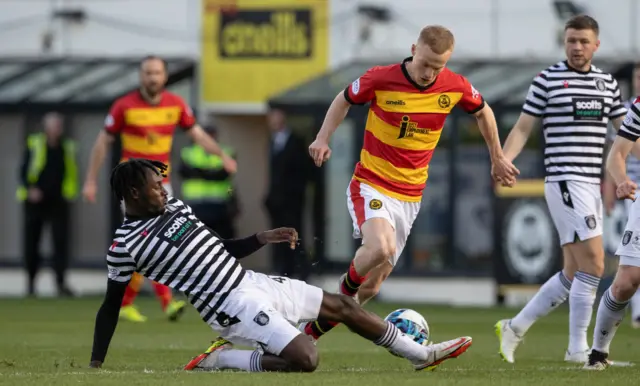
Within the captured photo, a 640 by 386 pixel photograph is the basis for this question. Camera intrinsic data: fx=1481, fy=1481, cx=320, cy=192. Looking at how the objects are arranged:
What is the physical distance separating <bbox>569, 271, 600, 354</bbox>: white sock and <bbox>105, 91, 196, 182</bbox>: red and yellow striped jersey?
5.22 metres

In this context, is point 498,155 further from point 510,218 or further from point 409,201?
point 510,218

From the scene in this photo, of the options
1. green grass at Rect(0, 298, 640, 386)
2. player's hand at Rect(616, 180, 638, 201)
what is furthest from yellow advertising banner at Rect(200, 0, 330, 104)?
player's hand at Rect(616, 180, 638, 201)

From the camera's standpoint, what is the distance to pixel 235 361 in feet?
28.9

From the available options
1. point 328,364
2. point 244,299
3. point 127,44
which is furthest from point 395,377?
point 127,44

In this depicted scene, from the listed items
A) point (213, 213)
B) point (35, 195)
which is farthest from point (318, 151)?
point (35, 195)

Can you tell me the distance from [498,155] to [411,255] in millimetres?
10589

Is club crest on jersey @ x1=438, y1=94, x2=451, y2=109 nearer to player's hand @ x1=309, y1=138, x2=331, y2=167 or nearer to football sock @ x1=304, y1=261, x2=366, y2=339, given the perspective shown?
player's hand @ x1=309, y1=138, x2=331, y2=167

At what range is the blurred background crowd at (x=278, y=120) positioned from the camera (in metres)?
19.6

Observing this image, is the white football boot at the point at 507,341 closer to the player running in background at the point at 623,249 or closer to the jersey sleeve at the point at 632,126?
the player running in background at the point at 623,249

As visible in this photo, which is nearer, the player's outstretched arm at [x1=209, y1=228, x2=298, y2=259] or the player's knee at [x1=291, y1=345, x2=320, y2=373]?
the player's knee at [x1=291, y1=345, x2=320, y2=373]

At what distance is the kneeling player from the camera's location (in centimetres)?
851

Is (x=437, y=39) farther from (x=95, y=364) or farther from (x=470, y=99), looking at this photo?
(x=95, y=364)

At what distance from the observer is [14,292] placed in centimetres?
2191

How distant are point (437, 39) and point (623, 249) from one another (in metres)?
1.75
